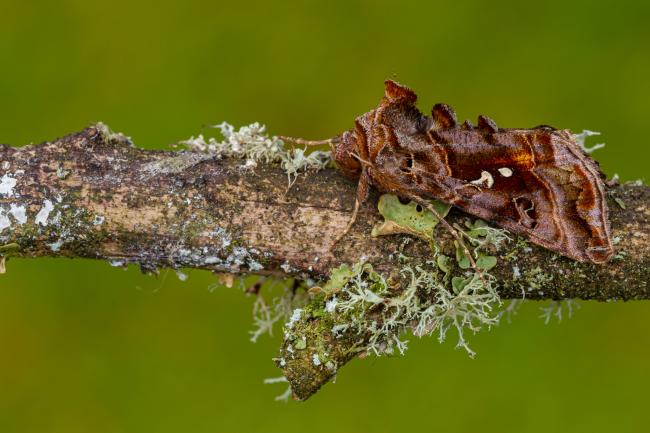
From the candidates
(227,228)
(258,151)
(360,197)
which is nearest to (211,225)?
(227,228)

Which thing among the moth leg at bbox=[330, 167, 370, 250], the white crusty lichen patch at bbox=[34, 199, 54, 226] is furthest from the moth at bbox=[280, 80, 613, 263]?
the white crusty lichen patch at bbox=[34, 199, 54, 226]

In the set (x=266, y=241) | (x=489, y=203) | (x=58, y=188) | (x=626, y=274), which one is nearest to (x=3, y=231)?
(x=58, y=188)

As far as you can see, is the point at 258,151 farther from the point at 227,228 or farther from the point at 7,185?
the point at 7,185

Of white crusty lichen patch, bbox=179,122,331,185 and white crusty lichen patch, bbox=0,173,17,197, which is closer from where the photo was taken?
white crusty lichen patch, bbox=0,173,17,197

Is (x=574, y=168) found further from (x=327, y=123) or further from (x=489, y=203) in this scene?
(x=327, y=123)

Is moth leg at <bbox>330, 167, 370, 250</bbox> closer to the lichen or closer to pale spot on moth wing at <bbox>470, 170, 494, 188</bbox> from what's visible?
the lichen

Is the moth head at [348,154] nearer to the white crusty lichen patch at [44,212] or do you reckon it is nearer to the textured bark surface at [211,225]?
the textured bark surface at [211,225]

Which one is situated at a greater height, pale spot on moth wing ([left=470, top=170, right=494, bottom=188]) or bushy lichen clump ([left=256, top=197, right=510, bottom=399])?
pale spot on moth wing ([left=470, top=170, right=494, bottom=188])
